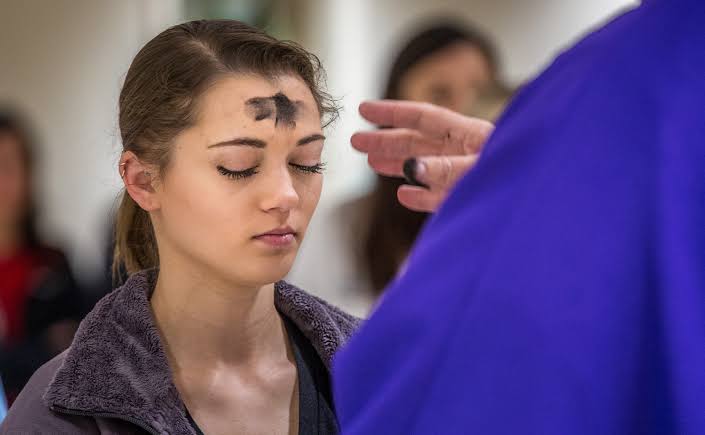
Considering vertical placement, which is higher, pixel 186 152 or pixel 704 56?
pixel 704 56

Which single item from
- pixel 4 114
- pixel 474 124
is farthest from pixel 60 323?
pixel 474 124

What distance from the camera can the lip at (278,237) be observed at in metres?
1.02

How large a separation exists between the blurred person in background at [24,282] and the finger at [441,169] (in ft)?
3.63

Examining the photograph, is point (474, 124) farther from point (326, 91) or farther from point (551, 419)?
point (551, 419)

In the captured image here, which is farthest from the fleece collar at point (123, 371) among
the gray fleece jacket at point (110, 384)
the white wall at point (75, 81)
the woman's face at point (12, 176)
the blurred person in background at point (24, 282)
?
the white wall at point (75, 81)

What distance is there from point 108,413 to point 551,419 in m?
0.55

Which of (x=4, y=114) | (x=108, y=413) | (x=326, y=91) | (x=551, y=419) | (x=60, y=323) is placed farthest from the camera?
(x=4, y=114)

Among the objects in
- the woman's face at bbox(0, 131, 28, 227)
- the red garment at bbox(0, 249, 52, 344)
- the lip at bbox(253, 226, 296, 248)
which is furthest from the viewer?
the woman's face at bbox(0, 131, 28, 227)

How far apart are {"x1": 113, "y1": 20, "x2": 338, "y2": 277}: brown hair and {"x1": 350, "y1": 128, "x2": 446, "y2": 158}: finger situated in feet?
0.49

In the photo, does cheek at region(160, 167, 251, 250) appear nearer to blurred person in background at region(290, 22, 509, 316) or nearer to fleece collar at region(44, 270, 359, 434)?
fleece collar at region(44, 270, 359, 434)

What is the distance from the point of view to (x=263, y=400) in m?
1.09

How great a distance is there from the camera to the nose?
1.02m

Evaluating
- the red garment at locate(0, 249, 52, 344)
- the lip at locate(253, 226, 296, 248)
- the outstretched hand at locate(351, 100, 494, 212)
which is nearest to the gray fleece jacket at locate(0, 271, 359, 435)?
the lip at locate(253, 226, 296, 248)

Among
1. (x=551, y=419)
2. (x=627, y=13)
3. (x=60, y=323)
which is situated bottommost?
(x=60, y=323)
